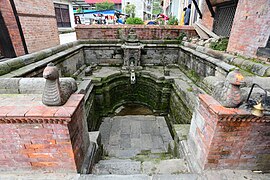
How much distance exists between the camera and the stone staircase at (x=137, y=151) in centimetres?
235

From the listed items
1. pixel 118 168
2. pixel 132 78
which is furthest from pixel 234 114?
pixel 132 78

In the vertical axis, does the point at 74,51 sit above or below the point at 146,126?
above

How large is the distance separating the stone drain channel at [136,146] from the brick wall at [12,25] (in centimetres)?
378

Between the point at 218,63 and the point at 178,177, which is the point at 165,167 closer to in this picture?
the point at 178,177

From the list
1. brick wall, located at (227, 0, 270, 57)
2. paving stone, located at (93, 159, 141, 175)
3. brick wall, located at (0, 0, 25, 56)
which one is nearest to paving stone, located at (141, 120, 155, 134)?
paving stone, located at (93, 159, 141, 175)

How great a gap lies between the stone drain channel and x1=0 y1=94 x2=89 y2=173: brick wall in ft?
2.48

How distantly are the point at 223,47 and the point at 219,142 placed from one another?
4165 millimetres

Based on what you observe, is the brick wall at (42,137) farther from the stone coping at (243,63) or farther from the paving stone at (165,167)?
the stone coping at (243,63)

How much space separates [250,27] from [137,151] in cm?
453

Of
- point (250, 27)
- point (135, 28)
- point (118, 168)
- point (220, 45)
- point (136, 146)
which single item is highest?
point (135, 28)

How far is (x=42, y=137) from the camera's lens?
1.83 metres

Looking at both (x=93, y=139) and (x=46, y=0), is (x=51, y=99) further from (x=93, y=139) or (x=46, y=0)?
(x=46, y=0)

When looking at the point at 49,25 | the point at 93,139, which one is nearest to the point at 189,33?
the point at 49,25

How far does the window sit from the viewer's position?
11.9m
